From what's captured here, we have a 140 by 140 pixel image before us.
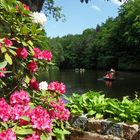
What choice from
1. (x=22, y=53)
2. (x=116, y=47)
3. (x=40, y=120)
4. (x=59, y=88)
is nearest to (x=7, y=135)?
(x=40, y=120)

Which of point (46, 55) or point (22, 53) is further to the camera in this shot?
point (46, 55)

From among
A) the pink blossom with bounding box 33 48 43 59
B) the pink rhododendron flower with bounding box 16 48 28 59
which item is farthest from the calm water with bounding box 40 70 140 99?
the pink rhododendron flower with bounding box 16 48 28 59

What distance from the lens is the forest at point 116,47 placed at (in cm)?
7581

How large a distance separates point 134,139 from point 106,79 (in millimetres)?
38709

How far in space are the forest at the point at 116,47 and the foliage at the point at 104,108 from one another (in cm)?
5945

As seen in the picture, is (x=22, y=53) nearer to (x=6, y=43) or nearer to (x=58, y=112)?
(x=6, y=43)

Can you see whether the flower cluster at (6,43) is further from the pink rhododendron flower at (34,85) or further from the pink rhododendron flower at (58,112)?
the pink rhododendron flower at (58,112)

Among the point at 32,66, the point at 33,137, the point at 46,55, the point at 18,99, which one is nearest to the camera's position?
the point at 33,137

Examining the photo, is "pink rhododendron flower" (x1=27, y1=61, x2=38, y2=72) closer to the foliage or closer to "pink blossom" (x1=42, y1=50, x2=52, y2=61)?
"pink blossom" (x1=42, y1=50, x2=52, y2=61)

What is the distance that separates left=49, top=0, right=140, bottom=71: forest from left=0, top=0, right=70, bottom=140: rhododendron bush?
6177cm

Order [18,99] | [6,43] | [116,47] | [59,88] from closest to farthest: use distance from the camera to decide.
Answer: [18,99]
[6,43]
[59,88]
[116,47]

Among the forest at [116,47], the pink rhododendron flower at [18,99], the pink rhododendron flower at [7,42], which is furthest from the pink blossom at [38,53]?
the forest at [116,47]

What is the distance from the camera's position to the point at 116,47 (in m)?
85.6

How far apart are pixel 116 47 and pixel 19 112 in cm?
8281
